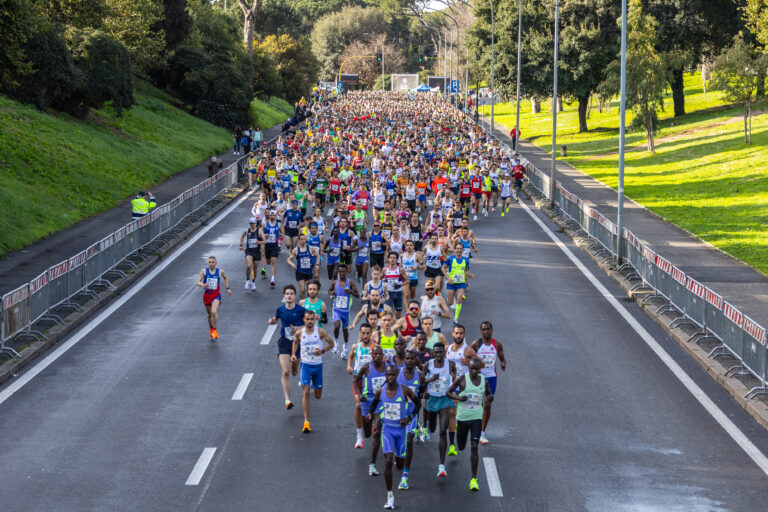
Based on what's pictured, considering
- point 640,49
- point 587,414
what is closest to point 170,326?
point 587,414

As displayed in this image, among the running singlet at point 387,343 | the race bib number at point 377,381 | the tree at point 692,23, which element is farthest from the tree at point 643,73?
the race bib number at point 377,381

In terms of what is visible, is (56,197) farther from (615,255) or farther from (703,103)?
(703,103)

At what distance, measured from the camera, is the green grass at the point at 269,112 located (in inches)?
3039

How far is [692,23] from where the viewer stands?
6500 cm

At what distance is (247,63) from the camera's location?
71.2m

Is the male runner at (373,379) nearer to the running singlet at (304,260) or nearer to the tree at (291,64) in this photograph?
the running singlet at (304,260)

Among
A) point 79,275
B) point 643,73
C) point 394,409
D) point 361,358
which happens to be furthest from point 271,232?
point 643,73

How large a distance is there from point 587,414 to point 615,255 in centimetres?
1268

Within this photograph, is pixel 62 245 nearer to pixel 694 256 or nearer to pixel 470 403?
pixel 694 256

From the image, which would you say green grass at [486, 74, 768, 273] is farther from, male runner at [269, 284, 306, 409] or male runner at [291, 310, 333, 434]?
male runner at [291, 310, 333, 434]

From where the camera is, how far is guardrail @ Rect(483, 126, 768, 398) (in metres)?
15.5

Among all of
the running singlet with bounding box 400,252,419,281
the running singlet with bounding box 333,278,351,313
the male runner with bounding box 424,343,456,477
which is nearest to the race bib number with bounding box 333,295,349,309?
the running singlet with bounding box 333,278,351,313

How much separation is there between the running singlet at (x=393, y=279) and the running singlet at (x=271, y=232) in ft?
17.3

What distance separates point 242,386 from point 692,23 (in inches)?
2190
